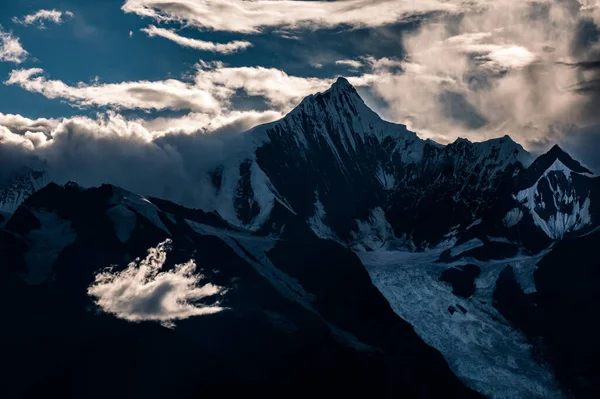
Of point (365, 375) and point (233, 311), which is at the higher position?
point (233, 311)

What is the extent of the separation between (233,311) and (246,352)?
14.2 m

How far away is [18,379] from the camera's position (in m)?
155

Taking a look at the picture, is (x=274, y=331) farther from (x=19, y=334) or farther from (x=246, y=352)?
(x=19, y=334)

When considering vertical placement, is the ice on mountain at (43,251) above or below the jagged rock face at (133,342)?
above

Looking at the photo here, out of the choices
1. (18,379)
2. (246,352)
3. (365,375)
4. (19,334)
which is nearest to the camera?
(18,379)

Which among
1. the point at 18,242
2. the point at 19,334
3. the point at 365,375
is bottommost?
the point at 365,375

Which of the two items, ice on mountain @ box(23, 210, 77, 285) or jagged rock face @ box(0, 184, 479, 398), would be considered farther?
ice on mountain @ box(23, 210, 77, 285)

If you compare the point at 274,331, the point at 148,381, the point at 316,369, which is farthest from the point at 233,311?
the point at 148,381

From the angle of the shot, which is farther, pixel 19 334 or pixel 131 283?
pixel 131 283

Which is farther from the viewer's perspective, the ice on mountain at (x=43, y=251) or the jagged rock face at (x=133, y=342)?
the ice on mountain at (x=43, y=251)

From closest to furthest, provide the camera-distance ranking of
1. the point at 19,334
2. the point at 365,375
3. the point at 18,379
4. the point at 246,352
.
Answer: the point at 18,379
the point at 19,334
the point at 246,352
the point at 365,375

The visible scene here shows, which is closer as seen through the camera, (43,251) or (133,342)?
(133,342)

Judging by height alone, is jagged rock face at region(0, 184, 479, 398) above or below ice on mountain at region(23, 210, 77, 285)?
below

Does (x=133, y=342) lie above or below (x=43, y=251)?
below
